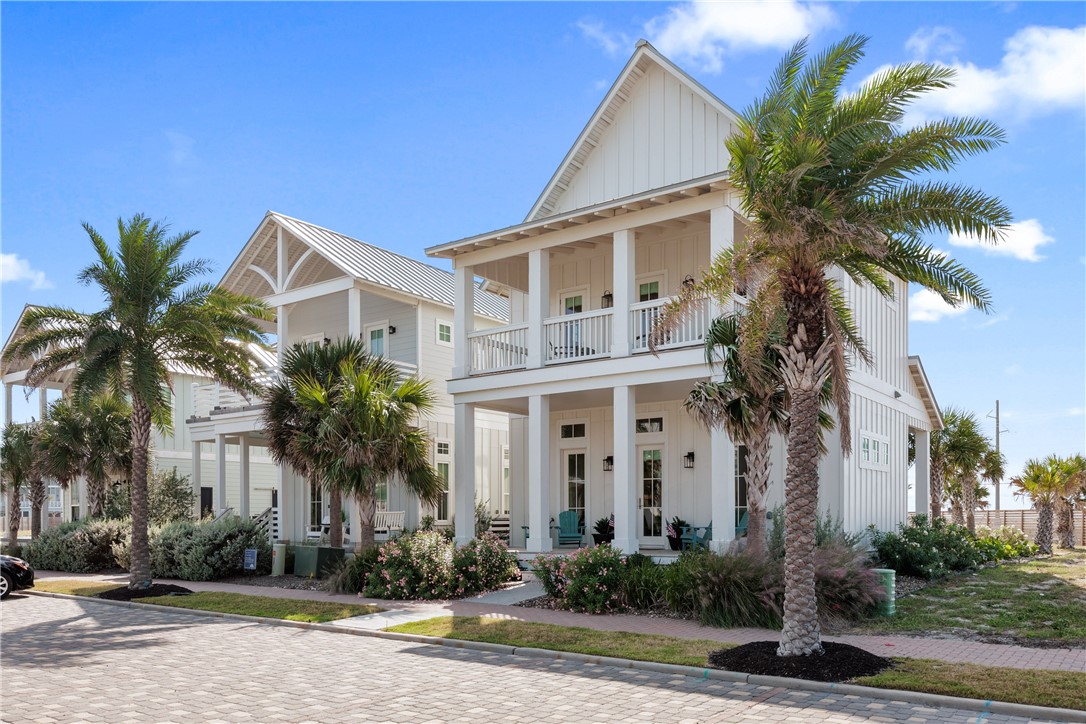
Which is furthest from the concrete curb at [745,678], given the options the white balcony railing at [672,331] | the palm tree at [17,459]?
the palm tree at [17,459]

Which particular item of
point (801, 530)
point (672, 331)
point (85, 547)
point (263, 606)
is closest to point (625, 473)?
point (672, 331)

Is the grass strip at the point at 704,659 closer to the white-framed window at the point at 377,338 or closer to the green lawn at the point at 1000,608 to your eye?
the green lawn at the point at 1000,608

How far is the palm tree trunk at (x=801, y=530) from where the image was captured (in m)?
10.1

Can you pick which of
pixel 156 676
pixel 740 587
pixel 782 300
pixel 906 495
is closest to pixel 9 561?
pixel 156 676

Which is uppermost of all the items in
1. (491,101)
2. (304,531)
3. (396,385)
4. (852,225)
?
(491,101)

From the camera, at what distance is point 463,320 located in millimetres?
20281

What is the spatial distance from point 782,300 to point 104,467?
2340 cm

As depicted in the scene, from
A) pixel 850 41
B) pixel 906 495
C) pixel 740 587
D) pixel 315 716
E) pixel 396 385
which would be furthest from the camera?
pixel 906 495

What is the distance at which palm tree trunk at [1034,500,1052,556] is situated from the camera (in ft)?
96.7

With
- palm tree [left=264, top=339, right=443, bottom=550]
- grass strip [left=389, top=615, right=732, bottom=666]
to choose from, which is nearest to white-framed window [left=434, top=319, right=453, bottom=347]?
palm tree [left=264, top=339, right=443, bottom=550]

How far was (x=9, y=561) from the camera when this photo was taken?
19.9 metres

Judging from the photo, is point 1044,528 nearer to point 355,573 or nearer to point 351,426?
point 355,573

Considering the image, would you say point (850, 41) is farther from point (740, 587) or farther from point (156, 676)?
point (156, 676)

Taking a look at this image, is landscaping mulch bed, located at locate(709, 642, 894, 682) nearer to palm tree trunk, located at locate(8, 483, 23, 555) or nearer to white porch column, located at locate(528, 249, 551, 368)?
white porch column, located at locate(528, 249, 551, 368)
